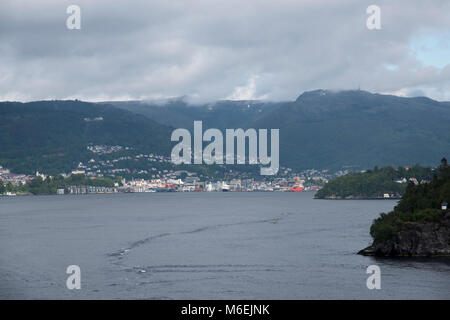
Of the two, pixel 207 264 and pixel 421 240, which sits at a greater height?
pixel 421 240

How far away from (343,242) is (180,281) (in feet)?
99.9

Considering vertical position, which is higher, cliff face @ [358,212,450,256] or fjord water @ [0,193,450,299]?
cliff face @ [358,212,450,256]

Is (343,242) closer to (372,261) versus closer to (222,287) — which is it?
(372,261)

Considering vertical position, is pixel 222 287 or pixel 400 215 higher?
pixel 400 215

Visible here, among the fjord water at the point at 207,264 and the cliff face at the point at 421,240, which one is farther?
the cliff face at the point at 421,240

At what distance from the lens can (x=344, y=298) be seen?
4753 cm

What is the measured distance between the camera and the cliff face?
64.0m

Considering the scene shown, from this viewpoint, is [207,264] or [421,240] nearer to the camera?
[207,264]

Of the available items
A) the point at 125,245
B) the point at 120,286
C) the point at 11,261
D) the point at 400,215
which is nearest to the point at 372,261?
the point at 400,215

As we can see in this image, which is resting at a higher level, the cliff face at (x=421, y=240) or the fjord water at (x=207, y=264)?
the cliff face at (x=421, y=240)

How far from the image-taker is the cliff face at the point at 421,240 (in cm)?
6400

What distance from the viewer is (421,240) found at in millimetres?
64438

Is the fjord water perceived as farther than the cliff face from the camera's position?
No
